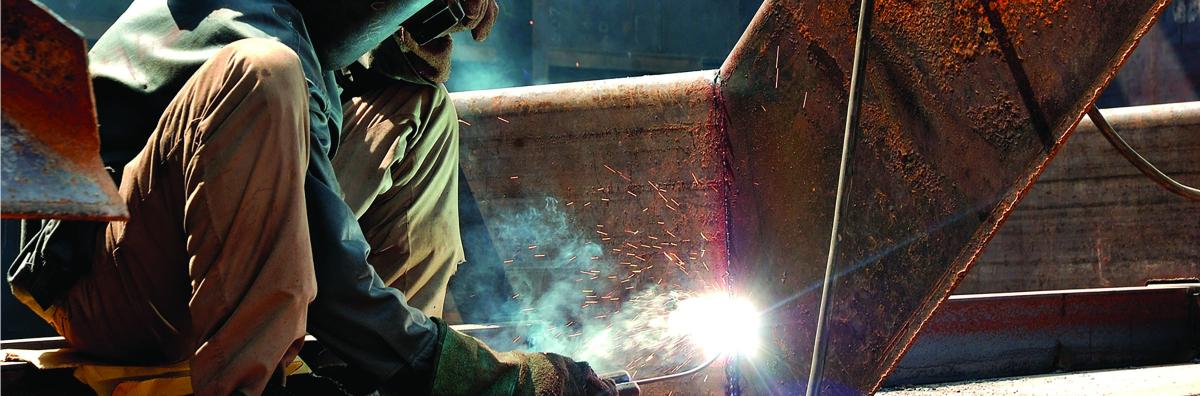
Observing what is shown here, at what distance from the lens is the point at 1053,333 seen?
11.5 feet

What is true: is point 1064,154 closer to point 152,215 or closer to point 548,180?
point 548,180

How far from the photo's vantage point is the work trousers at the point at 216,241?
58.0 inches

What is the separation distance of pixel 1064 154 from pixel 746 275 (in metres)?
1.77

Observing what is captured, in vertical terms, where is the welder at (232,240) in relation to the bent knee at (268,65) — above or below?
below

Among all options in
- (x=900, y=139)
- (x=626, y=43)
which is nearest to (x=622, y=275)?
(x=900, y=139)

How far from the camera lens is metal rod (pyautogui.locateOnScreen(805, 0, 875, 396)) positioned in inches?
82.5

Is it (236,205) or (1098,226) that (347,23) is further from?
(1098,226)

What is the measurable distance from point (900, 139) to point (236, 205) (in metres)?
1.42

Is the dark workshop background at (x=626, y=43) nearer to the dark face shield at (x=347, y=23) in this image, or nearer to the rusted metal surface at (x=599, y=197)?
the rusted metal surface at (x=599, y=197)

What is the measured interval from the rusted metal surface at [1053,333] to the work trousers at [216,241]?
255cm

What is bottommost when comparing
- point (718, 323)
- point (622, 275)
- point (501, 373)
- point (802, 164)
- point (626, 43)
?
point (626, 43)

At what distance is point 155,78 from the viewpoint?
66.8 inches

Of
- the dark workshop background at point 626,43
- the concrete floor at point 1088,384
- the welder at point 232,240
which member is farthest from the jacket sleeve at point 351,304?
the dark workshop background at point 626,43

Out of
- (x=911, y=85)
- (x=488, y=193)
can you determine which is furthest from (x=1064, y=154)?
(x=488, y=193)
